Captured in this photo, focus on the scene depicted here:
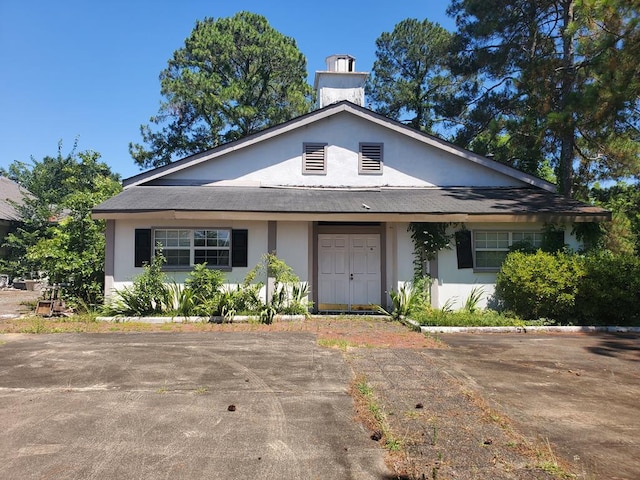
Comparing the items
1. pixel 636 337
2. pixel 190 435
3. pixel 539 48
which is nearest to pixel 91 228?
pixel 190 435

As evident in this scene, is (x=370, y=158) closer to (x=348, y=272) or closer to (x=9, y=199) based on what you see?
(x=348, y=272)

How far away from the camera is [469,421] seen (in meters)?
4.55

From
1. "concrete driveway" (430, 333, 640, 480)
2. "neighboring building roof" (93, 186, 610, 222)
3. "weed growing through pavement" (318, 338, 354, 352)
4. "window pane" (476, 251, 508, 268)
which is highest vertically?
"neighboring building roof" (93, 186, 610, 222)

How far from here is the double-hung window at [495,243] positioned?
12.1 metres

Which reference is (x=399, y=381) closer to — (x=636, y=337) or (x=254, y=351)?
(x=254, y=351)

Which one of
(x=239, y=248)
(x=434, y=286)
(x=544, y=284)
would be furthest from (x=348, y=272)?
(x=544, y=284)

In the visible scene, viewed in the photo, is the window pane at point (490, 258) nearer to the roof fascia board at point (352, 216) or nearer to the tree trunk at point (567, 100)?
the roof fascia board at point (352, 216)

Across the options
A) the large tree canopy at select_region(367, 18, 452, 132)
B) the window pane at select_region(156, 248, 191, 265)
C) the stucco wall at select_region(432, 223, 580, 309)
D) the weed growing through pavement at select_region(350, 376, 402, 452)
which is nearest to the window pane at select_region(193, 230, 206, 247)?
the window pane at select_region(156, 248, 191, 265)

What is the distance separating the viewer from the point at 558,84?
1596cm

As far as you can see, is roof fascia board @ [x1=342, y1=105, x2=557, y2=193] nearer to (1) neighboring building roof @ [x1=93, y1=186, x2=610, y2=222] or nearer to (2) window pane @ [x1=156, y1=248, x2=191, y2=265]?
(1) neighboring building roof @ [x1=93, y1=186, x2=610, y2=222]

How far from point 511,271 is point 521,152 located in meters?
9.61

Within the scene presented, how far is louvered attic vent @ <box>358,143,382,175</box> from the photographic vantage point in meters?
14.4

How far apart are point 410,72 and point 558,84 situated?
745 inches

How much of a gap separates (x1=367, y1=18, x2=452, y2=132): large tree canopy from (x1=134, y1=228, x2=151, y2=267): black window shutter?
2354cm
